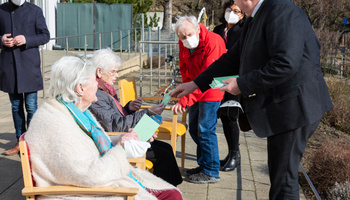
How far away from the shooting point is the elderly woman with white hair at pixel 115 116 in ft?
12.3

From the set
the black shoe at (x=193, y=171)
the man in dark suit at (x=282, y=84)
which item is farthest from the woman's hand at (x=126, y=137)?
the black shoe at (x=193, y=171)

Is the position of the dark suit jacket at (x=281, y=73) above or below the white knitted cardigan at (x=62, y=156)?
above

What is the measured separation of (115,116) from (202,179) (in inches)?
48.8

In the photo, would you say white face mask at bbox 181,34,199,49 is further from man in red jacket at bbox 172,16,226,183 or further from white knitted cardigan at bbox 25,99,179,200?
white knitted cardigan at bbox 25,99,179,200

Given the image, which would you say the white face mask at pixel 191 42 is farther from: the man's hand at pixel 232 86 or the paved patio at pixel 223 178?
the man's hand at pixel 232 86

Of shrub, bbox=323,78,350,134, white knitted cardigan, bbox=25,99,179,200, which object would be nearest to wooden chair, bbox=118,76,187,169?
white knitted cardigan, bbox=25,99,179,200

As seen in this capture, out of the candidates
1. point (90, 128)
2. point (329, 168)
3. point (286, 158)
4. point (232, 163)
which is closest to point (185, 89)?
point (90, 128)

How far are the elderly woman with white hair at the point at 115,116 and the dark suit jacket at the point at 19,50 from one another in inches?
57.4

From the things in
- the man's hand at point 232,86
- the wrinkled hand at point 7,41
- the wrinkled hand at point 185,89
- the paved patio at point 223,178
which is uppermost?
the wrinkled hand at point 7,41

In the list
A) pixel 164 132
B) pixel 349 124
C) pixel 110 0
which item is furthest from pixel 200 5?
pixel 164 132

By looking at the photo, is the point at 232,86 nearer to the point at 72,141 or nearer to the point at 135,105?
the point at 72,141

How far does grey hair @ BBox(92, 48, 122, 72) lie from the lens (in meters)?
3.89

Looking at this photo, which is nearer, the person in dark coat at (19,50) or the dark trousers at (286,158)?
the dark trousers at (286,158)

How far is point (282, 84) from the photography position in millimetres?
2500
